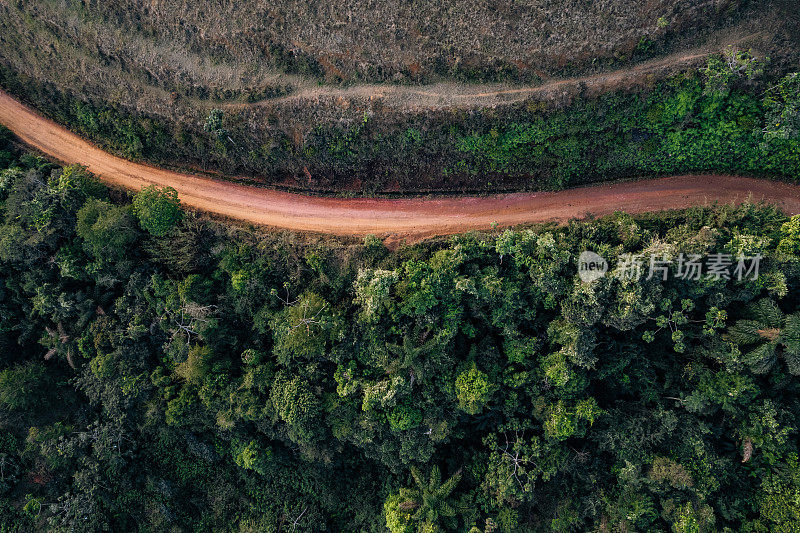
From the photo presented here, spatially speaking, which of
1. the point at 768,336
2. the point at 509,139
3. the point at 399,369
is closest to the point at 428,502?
the point at 399,369

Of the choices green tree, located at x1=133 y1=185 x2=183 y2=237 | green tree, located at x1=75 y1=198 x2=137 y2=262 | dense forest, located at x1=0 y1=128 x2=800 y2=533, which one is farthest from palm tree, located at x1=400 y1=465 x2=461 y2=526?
green tree, located at x1=75 y1=198 x2=137 y2=262

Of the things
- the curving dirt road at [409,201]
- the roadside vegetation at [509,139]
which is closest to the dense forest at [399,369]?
the curving dirt road at [409,201]

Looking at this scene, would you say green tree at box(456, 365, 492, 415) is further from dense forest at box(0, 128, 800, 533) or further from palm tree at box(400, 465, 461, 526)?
palm tree at box(400, 465, 461, 526)

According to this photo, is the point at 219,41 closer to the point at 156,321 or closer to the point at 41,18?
the point at 41,18

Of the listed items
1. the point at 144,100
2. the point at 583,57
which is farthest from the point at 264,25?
the point at 583,57

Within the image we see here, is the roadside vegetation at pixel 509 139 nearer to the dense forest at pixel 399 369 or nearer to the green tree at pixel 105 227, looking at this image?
the dense forest at pixel 399 369

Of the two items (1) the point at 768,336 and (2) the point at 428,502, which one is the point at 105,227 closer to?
(2) the point at 428,502
